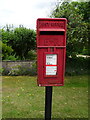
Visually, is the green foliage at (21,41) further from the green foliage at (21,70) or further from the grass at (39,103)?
the grass at (39,103)

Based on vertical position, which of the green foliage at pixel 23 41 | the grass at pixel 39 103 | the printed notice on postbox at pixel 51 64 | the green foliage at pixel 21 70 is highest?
the green foliage at pixel 23 41

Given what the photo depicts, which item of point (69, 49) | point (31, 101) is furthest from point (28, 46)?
point (31, 101)

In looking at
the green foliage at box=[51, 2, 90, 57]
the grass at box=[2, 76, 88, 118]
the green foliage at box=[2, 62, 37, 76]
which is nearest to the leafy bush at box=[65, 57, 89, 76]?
the green foliage at box=[51, 2, 90, 57]

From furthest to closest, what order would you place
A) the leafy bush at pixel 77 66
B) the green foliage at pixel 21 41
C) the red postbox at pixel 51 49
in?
the green foliage at pixel 21 41 → the leafy bush at pixel 77 66 → the red postbox at pixel 51 49

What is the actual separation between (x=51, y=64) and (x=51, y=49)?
215 mm

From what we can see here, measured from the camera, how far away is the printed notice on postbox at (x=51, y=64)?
246cm

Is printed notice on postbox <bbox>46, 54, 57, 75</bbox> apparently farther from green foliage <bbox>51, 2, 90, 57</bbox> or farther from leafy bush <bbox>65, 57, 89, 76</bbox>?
leafy bush <bbox>65, 57, 89, 76</bbox>

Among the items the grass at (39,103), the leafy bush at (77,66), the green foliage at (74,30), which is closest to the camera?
the grass at (39,103)

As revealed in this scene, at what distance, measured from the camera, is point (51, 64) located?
2475mm

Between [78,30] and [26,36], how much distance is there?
3.88 meters

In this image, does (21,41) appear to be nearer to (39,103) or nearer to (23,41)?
(23,41)

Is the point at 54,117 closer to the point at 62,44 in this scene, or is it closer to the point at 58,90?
the point at 62,44

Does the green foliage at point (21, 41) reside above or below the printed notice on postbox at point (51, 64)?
above

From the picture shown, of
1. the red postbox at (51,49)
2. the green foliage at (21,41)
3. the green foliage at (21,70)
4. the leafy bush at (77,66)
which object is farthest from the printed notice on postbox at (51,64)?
the green foliage at (21,41)
